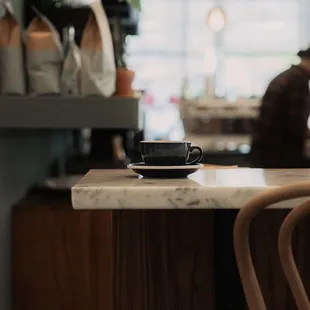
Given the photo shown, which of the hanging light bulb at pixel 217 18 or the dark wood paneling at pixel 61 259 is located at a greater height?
the hanging light bulb at pixel 217 18

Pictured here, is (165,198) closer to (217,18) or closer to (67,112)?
(67,112)

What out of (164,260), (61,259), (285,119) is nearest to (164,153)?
(164,260)

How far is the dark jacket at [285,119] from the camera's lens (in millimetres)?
3412

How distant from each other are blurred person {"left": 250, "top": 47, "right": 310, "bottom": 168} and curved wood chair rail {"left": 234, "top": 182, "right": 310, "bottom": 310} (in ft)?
7.79

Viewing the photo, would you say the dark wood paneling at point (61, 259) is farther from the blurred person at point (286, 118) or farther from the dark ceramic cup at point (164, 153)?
the dark ceramic cup at point (164, 153)

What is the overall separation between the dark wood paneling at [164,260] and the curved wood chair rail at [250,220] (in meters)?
0.43

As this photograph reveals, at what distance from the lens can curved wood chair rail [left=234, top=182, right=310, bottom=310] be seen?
3.49ft

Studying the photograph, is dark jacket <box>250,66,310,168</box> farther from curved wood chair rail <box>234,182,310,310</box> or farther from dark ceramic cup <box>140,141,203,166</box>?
curved wood chair rail <box>234,182,310,310</box>

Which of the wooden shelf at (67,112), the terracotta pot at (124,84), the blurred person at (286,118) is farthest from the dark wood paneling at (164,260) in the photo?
the blurred person at (286,118)

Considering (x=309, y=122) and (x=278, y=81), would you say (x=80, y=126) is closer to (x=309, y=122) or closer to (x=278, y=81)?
(x=278, y=81)

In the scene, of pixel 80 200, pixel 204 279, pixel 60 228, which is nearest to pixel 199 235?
pixel 204 279

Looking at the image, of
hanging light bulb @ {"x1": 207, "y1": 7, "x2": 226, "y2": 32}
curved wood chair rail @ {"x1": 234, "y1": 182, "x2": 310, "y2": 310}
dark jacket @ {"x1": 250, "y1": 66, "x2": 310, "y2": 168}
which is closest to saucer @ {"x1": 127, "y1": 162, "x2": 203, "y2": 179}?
A: curved wood chair rail @ {"x1": 234, "y1": 182, "x2": 310, "y2": 310}

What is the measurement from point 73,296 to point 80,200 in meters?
1.56

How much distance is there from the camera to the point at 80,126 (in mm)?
2523
